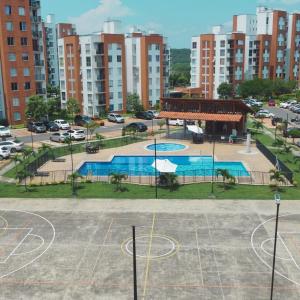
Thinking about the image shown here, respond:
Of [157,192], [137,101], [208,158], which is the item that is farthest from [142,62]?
[157,192]

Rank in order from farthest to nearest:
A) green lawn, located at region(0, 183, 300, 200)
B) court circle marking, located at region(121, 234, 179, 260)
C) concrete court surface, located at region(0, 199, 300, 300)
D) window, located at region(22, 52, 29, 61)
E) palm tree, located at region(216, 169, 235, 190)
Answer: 1. window, located at region(22, 52, 29, 61)
2. palm tree, located at region(216, 169, 235, 190)
3. green lawn, located at region(0, 183, 300, 200)
4. court circle marking, located at region(121, 234, 179, 260)
5. concrete court surface, located at region(0, 199, 300, 300)

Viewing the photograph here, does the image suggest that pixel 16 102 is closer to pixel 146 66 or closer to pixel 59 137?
pixel 59 137

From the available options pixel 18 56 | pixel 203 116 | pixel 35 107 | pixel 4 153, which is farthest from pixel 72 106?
pixel 4 153

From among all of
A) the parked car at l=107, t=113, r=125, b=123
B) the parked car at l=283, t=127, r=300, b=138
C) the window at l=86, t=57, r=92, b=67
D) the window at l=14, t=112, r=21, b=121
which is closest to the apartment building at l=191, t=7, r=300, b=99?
the window at l=86, t=57, r=92, b=67

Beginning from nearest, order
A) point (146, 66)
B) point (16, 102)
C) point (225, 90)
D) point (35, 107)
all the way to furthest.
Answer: point (35, 107) → point (16, 102) → point (146, 66) → point (225, 90)

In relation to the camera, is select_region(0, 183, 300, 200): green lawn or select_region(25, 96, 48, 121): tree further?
select_region(25, 96, 48, 121): tree

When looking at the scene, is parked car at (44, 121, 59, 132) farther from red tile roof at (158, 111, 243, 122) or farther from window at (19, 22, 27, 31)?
red tile roof at (158, 111, 243, 122)
